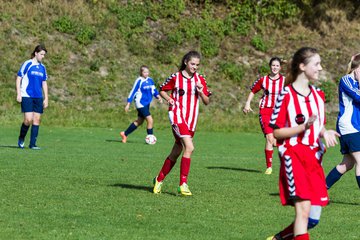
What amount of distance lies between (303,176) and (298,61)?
943 mm

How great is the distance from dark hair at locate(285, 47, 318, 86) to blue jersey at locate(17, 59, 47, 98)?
10769 millimetres

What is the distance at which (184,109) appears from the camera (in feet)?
36.3

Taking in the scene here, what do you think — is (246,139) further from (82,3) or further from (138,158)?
(82,3)

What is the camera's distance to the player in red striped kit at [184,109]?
430 inches

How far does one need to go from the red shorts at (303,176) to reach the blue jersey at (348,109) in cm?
347

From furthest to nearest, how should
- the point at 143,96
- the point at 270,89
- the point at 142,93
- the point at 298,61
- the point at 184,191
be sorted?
the point at 142,93 → the point at 143,96 → the point at 270,89 → the point at 184,191 → the point at 298,61

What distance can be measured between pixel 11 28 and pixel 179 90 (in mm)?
20595

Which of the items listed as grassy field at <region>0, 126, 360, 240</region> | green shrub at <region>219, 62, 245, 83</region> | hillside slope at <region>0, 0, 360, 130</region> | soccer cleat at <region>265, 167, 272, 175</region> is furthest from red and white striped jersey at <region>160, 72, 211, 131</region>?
Result: green shrub at <region>219, 62, 245, 83</region>

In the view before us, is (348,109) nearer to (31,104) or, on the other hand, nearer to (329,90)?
(31,104)

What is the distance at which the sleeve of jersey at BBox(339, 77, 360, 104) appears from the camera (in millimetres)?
10086

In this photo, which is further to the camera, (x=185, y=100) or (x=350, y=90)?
(x=185, y=100)

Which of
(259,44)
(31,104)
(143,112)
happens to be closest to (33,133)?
(31,104)

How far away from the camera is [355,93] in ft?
33.1

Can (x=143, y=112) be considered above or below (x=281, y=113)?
below
